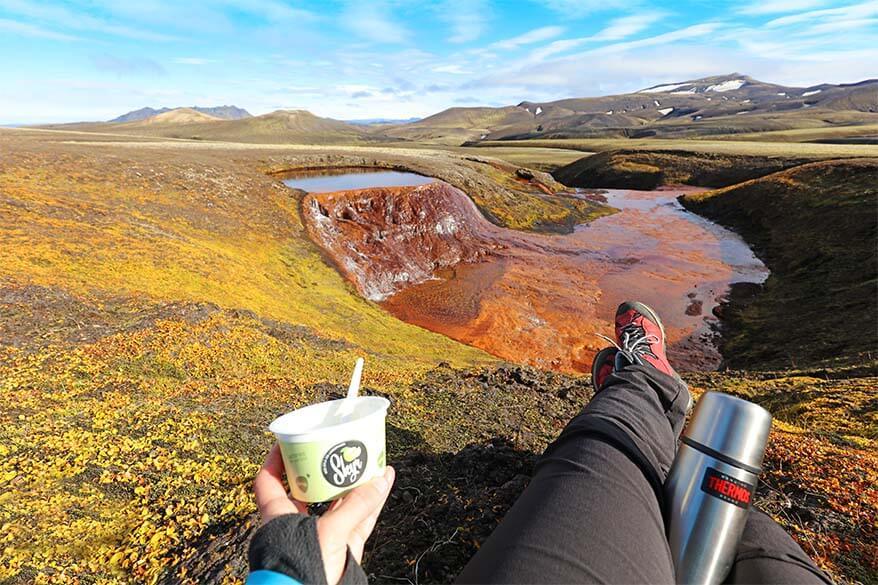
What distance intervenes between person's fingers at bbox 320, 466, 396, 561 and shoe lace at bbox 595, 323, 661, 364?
2.84 m

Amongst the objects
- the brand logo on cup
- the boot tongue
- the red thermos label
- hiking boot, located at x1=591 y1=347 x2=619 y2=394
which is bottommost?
hiking boot, located at x1=591 y1=347 x2=619 y2=394

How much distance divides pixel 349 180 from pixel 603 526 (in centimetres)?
2618

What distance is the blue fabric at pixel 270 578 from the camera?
55.9 inches

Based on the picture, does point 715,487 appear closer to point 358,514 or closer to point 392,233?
point 358,514

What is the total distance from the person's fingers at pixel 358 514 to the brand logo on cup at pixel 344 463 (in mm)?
65

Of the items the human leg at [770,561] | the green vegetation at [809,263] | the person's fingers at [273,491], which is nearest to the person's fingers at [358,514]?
the person's fingers at [273,491]

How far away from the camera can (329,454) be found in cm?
183

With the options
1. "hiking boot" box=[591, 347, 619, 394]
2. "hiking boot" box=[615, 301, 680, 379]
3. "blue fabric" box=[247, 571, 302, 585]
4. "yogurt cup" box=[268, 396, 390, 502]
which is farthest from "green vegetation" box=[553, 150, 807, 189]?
"blue fabric" box=[247, 571, 302, 585]

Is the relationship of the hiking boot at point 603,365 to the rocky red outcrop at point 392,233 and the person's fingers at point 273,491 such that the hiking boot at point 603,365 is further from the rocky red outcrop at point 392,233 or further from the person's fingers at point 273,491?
the rocky red outcrop at point 392,233

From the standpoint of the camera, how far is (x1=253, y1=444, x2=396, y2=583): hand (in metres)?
1.61

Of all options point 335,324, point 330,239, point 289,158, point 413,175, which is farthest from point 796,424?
point 289,158

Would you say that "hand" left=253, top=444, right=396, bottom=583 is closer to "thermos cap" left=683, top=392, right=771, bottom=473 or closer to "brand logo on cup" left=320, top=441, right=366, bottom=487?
"brand logo on cup" left=320, top=441, right=366, bottom=487

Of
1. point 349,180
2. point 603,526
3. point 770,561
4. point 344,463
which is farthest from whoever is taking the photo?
point 349,180

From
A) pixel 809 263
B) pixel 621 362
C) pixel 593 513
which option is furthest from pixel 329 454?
pixel 809 263
